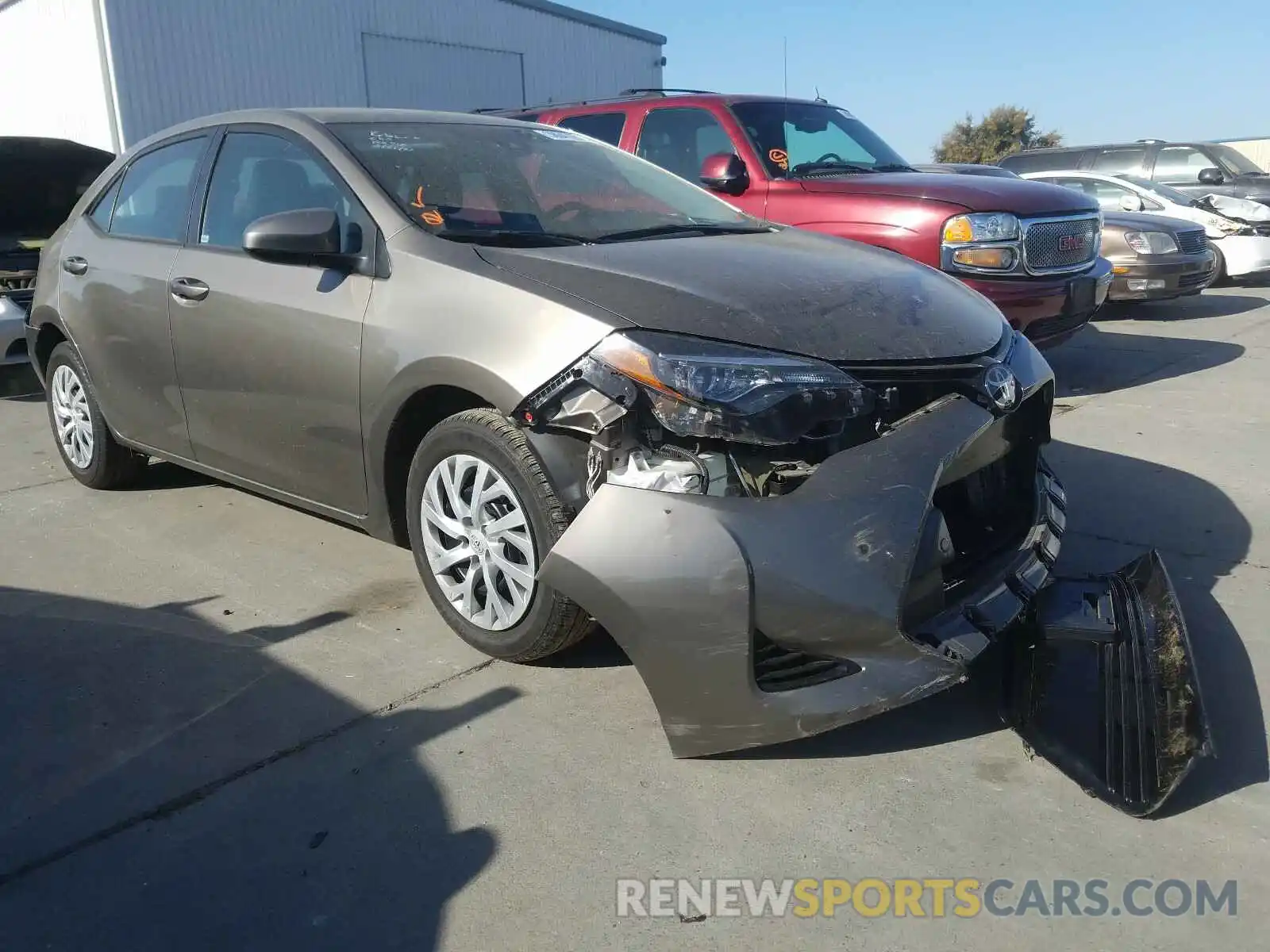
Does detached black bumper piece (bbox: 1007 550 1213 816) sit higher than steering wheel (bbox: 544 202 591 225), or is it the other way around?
steering wheel (bbox: 544 202 591 225)

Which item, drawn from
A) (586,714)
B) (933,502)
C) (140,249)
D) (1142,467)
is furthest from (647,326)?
(1142,467)

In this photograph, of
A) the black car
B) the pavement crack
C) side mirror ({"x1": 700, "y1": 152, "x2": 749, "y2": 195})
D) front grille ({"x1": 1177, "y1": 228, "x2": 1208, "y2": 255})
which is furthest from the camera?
the black car

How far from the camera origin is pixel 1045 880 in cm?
235

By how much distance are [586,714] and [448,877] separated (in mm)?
762

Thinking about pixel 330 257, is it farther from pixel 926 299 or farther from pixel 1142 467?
pixel 1142 467

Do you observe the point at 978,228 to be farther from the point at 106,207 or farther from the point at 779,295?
the point at 106,207

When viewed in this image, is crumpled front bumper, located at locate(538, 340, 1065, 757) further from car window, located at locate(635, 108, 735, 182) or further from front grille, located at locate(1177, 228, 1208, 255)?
front grille, located at locate(1177, 228, 1208, 255)

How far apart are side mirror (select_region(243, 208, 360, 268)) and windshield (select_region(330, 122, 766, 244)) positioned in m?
0.24

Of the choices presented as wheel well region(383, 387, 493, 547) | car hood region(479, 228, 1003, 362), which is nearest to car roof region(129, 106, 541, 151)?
car hood region(479, 228, 1003, 362)

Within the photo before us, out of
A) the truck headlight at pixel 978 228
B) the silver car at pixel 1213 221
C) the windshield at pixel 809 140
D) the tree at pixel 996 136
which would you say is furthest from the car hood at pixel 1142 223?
the tree at pixel 996 136

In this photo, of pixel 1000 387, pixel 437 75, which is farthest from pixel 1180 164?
pixel 1000 387

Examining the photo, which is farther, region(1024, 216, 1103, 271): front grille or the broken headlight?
region(1024, 216, 1103, 271): front grille

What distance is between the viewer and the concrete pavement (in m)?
2.27

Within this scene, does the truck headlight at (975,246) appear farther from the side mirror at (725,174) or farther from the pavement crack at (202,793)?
the pavement crack at (202,793)
